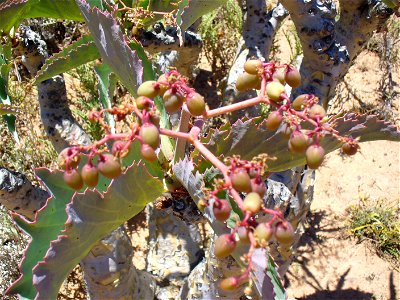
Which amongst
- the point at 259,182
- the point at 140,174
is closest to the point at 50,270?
the point at 140,174

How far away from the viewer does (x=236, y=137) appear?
0.84 meters

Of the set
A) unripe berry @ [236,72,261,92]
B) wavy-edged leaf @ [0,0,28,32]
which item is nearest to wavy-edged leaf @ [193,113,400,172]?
unripe berry @ [236,72,261,92]

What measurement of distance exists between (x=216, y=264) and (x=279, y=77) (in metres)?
0.52

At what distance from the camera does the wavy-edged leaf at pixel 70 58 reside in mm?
959

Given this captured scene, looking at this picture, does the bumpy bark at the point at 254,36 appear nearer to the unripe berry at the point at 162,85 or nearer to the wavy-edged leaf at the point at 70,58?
the wavy-edged leaf at the point at 70,58

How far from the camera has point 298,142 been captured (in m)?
0.63

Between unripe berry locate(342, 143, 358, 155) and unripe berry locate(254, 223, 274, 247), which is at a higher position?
unripe berry locate(342, 143, 358, 155)

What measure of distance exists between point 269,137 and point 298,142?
221 mm

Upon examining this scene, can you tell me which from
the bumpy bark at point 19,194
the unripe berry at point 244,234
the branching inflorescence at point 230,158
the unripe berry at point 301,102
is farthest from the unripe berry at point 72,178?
the bumpy bark at point 19,194

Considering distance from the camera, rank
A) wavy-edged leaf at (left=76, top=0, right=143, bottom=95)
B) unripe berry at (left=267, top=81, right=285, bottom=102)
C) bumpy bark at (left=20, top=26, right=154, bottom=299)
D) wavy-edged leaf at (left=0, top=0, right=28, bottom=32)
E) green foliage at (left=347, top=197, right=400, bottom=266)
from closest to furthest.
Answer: unripe berry at (left=267, top=81, right=285, bottom=102) → wavy-edged leaf at (left=76, top=0, right=143, bottom=95) → wavy-edged leaf at (left=0, top=0, right=28, bottom=32) → bumpy bark at (left=20, top=26, right=154, bottom=299) → green foliage at (left=347, top=197, right=400, bottom=266)

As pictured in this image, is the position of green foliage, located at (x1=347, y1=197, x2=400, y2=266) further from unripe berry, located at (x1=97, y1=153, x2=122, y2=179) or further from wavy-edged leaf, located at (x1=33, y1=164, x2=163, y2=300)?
unripe berry, located at (x1=97, y1=153, x2=122, y2=179)

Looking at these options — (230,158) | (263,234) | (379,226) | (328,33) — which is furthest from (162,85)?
(379,226)

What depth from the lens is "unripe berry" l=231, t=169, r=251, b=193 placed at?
0.56 metres

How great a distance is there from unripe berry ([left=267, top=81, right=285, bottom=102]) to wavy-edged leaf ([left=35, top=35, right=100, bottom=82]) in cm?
45
